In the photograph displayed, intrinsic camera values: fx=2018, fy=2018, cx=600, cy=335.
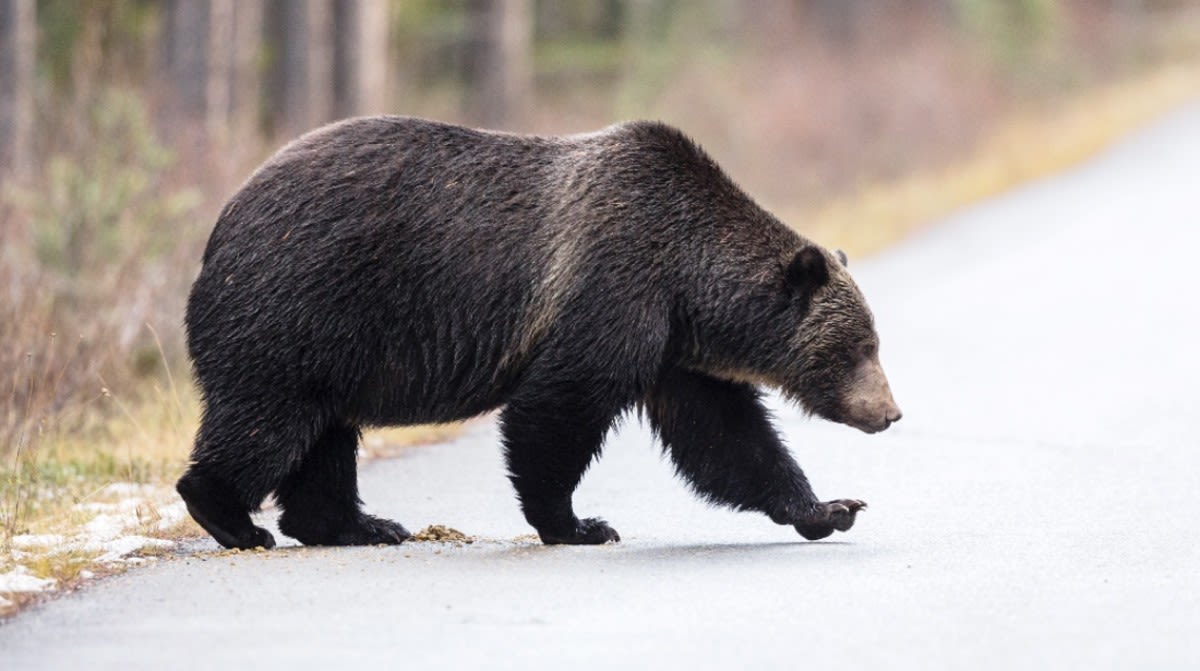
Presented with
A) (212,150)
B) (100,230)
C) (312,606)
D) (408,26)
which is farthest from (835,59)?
(312,606)

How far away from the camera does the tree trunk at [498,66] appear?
→ 1195 inches

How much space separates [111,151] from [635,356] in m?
8.00

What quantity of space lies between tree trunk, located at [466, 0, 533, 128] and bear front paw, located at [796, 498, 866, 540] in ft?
71.9

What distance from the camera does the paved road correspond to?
6199 mm

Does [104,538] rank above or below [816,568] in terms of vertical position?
below

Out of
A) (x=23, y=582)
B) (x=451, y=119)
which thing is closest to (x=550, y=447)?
(x=23, y=582)

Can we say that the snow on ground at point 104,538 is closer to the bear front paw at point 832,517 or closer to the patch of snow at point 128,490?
the patch of snow at point 128,490

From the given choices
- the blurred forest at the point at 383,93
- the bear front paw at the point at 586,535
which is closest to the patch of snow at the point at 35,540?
the blurred forest at the point at 383,93

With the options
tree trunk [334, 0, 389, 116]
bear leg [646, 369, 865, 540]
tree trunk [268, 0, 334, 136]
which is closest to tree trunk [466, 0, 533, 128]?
tree trunk [334, 0, 389, 116]

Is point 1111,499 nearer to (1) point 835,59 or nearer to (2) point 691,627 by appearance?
(2) point 691,627

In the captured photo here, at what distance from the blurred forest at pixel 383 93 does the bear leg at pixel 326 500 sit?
1.08 metres

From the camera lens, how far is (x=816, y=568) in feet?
25.0

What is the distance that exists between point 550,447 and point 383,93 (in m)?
24.7

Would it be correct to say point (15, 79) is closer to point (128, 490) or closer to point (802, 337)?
point (128, 490)
